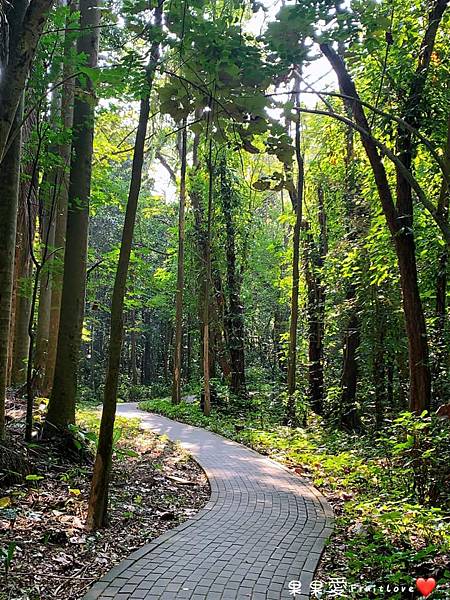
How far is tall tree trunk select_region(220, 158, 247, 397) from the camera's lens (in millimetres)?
20625

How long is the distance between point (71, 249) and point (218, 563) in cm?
532

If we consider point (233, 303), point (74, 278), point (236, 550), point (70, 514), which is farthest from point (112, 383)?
point (233, 303)

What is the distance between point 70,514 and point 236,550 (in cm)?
184

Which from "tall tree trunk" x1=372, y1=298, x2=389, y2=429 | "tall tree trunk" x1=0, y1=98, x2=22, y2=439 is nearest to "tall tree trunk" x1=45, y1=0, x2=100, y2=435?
"tall tree trunk" x1=0, y1=98, x2=22, y2=439

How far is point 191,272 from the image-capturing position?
22.4m

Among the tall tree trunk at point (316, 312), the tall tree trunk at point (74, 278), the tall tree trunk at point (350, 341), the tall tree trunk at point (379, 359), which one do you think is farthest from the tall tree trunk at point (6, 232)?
the tall tree trunk at point (316, 312)

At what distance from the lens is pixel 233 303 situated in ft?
69.9

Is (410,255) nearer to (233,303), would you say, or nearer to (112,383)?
(112,383)

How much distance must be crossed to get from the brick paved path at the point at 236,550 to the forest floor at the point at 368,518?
0.87 ft

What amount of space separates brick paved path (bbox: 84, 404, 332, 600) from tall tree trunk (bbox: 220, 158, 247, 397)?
39.6 feet

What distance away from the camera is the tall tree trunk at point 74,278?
8031 mm

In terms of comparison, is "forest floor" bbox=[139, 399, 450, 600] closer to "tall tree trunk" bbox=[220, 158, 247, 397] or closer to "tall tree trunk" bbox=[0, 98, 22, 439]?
"tall tree trunk" bbox=[0, 98, 22, 439]

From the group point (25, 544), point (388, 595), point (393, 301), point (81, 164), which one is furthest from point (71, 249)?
point (393, 301)

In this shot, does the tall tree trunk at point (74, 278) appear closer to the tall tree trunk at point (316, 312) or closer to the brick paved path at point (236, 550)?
the brick paved path at point (236, 550)
